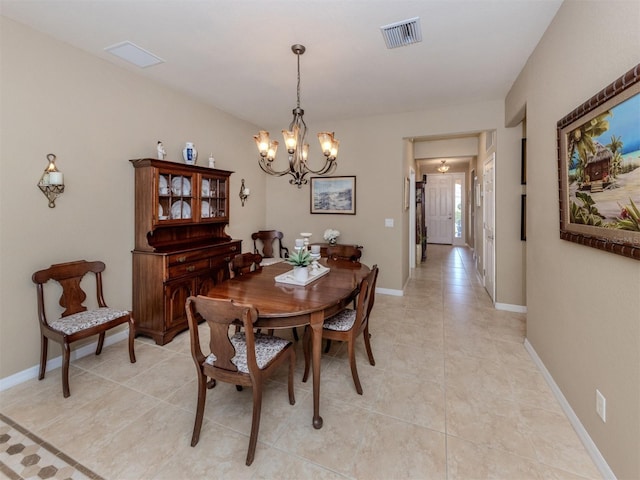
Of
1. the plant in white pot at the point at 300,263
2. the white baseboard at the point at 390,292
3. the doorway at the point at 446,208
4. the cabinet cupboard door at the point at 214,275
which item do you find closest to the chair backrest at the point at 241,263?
the plant in white pot at the point at 300,263

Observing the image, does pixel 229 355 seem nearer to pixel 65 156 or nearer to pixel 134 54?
pixel 65 156

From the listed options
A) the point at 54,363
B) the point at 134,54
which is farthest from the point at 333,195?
the point at 54,363

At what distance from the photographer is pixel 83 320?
2.51 m

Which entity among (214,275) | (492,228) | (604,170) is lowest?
(214,275)

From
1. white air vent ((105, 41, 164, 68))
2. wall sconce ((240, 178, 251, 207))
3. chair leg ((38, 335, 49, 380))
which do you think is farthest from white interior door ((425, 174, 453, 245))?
chair leg ((38, 335, 49, 380))

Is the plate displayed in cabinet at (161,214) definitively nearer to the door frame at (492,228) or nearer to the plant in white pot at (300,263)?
the plant in white pot at (300,263)

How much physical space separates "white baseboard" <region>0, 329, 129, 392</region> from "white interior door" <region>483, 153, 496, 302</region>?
472cm

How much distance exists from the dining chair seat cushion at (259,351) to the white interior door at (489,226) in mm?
3485

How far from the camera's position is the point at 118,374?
256 centimetres

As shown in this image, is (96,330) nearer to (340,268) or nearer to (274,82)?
(340,268)

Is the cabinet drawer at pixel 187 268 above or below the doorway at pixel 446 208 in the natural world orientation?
below

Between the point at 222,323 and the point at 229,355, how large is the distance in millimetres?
223

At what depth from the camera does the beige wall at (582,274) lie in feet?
4.61

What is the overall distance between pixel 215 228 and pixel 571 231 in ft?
12.7
